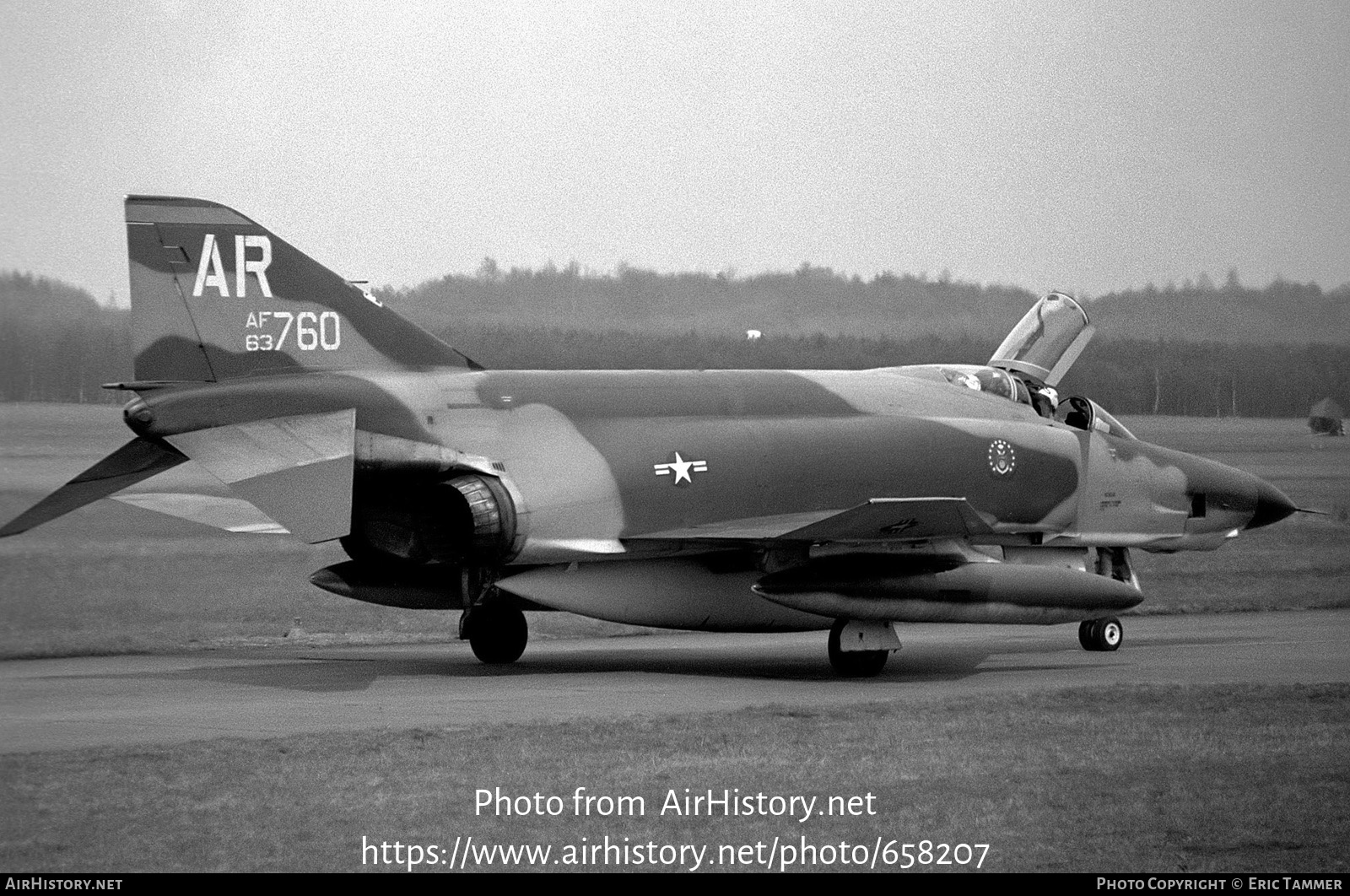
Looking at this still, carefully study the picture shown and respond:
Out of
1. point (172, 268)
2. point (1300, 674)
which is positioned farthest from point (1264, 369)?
point (172, 268)

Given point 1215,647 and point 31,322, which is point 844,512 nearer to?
point 1215,647

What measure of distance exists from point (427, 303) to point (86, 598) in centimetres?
875

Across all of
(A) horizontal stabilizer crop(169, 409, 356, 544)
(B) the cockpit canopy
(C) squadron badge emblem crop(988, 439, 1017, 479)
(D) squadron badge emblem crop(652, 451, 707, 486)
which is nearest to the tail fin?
(A) horizontal stabilizer crop(169, 409, 356, 544)

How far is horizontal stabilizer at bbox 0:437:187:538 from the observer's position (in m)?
13.3

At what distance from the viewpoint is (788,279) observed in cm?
2558

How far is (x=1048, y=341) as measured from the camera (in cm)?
1978

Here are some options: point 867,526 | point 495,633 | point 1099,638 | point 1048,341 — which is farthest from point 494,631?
point 1048,341

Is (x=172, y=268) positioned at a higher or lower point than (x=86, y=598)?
higher

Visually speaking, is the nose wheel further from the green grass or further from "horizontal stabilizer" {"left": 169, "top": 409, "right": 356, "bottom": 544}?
"horizontal stabilizer" {"left": 169, "top": 409, "right": 356, "bottom": 544}

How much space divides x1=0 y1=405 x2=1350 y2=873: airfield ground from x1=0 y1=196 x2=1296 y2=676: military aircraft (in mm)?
1064

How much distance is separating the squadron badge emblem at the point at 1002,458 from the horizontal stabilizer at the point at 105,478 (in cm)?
801

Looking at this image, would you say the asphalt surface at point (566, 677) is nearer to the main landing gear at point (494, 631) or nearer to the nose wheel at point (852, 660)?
the nose wheel at point (852, 660)

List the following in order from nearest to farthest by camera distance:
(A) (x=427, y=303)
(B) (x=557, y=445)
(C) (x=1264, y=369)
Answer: (B) (x=557, y=445) → (A) (x=427, y=303) → (C) (x=1264, y=369)
